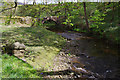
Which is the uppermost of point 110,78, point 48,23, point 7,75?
point 48,23

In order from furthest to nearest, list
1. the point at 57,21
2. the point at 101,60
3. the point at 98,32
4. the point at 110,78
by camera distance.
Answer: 1. the point at 57,21
2. the point at 98,32
3. the point at 101,60
4. the point at 110,78

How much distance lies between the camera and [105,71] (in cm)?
659

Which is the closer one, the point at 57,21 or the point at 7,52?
the point at 7,52

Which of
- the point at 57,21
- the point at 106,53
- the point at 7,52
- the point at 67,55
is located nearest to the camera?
the point at 7,52

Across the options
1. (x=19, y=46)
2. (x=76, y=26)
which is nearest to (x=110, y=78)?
(x=19, y=46)

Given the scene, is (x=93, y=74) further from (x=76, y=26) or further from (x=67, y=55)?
(x=76, y=26)

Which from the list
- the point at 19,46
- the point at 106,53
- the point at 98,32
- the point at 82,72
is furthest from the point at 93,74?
the point at 98,32

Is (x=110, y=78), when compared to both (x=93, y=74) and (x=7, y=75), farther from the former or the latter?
(x=7, y=75)

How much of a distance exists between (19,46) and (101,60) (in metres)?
6.55

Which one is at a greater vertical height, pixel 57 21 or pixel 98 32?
pixel 57 21

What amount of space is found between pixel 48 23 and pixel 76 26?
7122 millimetres

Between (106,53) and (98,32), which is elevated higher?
(98,32)

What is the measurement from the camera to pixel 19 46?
7.23m

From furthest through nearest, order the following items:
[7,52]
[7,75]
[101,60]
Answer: [101,60] < [7,52] < [7,75]
